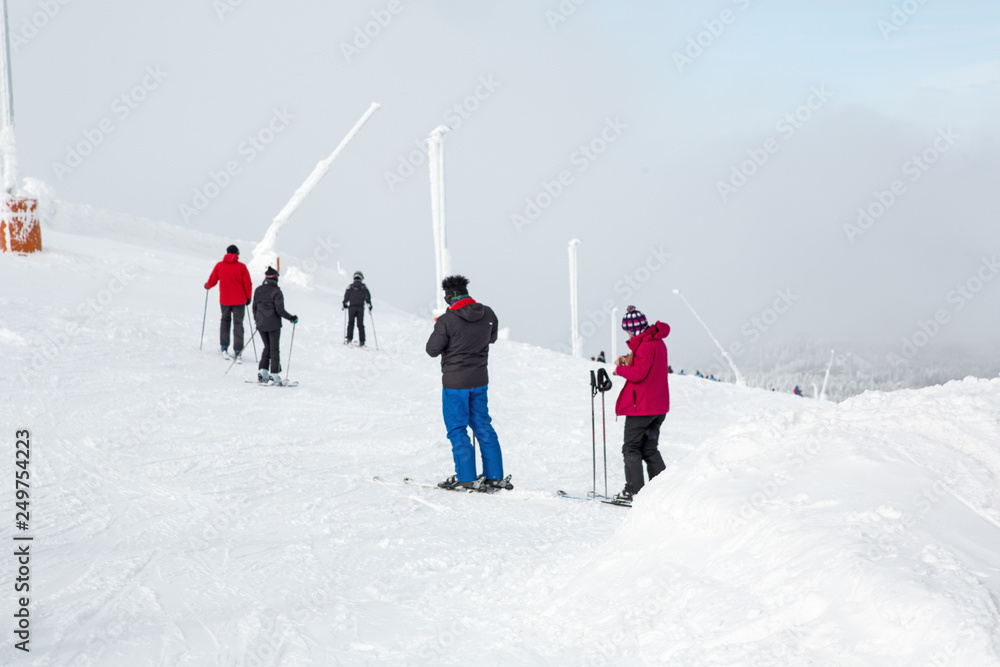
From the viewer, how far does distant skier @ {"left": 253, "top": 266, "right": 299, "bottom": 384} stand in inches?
472

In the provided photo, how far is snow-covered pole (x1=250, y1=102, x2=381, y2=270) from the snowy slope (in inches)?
911

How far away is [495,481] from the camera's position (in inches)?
289

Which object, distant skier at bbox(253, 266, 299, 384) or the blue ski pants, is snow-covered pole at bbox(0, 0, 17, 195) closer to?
distant skier at bbox(253, 266, 299, 384)

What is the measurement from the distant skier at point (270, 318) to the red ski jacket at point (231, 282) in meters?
1.13

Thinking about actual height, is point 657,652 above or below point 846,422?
below

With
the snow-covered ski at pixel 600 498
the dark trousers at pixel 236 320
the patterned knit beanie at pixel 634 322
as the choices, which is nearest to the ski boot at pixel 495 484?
the snow-covered ski at pixel 600 498

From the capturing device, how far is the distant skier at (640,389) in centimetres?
688

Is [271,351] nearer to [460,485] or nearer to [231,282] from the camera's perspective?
[231,282]

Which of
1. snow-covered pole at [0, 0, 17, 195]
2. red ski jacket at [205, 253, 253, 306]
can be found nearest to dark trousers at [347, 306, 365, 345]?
red ski jacket at [205, 253, 253, 306]

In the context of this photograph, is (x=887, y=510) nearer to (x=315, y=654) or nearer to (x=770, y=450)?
(x=770, y=450)

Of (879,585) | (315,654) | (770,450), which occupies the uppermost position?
(770,450)

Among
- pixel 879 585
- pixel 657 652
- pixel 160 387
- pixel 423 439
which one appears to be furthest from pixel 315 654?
pixel 160 387

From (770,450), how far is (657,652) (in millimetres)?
1737

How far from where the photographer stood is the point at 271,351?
12344 mm
